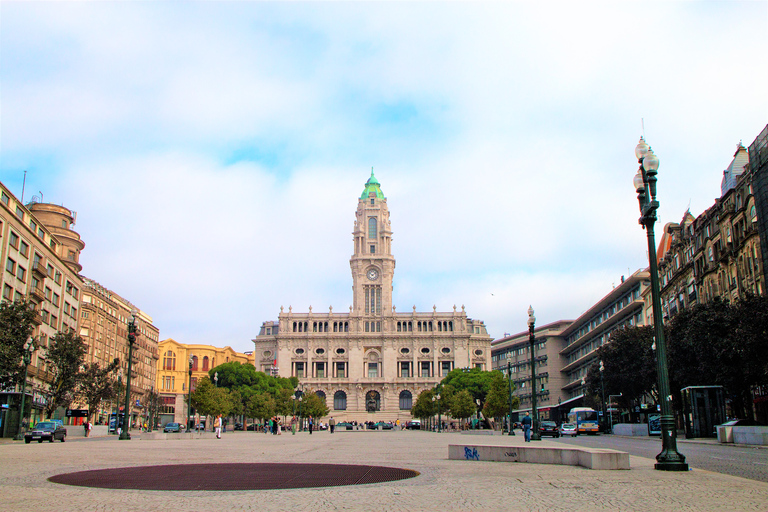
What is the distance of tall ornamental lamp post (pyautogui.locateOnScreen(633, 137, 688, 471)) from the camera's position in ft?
46.8

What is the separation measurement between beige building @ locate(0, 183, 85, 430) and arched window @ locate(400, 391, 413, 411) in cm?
8113

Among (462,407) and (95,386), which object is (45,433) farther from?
(462,407)

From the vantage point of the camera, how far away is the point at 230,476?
1337 centimetres

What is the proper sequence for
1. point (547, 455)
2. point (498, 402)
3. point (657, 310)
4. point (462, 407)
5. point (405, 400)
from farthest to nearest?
point (405, 400) → point (462, 407) → point (498, 402) → point (547, 455) → point (657, 310)

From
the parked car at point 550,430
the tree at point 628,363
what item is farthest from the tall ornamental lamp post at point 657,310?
the tree at point 628,363

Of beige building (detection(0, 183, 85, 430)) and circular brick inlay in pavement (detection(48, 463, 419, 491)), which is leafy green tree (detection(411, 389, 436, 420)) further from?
circular brick inlay in pavement (detection(48, 463, 419, 491))

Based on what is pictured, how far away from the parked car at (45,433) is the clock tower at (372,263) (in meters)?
106

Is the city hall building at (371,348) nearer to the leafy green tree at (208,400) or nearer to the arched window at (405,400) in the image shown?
the arched window at (405,400)

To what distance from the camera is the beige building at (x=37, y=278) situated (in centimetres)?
5006

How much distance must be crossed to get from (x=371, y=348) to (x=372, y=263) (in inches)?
735

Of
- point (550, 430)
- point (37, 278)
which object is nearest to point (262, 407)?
point (37, 278)

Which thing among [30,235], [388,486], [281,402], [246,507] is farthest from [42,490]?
[281,402]

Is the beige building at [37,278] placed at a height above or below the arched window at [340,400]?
above

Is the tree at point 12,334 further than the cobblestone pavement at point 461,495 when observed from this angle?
Yes
